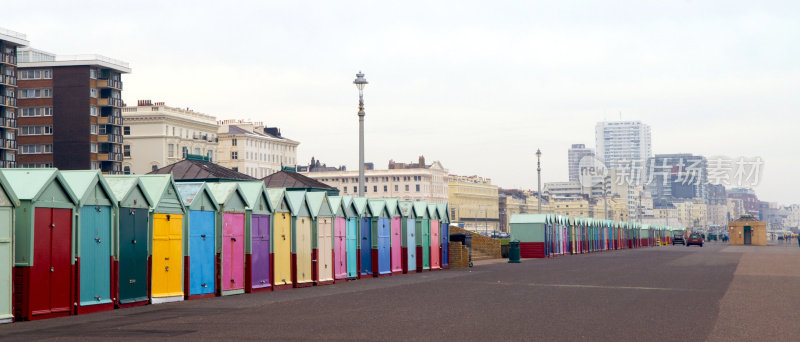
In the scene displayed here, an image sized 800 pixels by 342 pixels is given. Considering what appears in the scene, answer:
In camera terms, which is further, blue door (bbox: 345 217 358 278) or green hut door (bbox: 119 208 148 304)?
blue door (bbox: 345 217 358 278)

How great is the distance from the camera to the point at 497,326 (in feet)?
50.9

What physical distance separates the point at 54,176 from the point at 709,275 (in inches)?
910

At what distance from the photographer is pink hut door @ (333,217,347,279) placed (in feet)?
104

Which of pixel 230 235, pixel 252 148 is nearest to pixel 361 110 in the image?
pixel 230 235

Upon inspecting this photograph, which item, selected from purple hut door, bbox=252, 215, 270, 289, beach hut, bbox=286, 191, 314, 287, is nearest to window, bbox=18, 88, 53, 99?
beach hut, bbox=286, 191, 314, 287

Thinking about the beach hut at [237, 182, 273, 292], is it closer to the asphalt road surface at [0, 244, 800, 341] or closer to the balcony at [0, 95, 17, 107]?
the asphalt road surface at [0, 244, 800, 341]

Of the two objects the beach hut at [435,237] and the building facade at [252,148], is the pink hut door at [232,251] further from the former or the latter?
the building facade at [252,148]

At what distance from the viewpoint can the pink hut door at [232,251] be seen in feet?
81.9

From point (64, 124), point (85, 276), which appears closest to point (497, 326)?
point (85, 276)

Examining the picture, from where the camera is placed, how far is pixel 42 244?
18297 mm

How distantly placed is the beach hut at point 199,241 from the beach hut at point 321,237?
18.6 ft

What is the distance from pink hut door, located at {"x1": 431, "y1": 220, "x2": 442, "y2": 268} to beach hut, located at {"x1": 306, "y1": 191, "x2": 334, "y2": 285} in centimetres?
1040

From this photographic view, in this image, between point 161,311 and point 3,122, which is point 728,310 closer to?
Answer: point 161,311

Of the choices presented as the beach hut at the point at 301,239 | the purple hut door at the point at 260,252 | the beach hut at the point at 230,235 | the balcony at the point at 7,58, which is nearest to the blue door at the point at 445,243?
the beach hut at the point at 301,239
